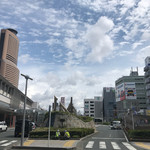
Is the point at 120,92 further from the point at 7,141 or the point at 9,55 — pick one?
the point at 9,55

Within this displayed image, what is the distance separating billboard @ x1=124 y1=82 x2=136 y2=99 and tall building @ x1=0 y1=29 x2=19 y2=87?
111 m

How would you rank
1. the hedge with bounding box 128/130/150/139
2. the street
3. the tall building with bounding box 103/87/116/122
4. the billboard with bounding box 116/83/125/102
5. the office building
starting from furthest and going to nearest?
the office building < the tall building with bounding box 103/87/116/122 < the billboard with bounding box 116/83/125/102 < the hedge with bounding box 128/130/150/139 < the street

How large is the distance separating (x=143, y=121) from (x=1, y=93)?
45.2 metres

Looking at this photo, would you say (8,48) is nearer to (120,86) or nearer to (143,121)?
(120,86)

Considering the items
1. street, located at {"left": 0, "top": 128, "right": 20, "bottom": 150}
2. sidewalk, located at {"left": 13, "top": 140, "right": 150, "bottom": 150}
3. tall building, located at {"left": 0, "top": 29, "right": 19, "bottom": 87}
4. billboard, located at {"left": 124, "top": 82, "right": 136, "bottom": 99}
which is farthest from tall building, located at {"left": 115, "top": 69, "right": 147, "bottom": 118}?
tall building, located at {"left": 0, "top": 29, "right": 19, "bottom": 87}

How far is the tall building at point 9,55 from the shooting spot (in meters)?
169

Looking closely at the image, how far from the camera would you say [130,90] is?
113 meters

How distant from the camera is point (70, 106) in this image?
46969 millimetres

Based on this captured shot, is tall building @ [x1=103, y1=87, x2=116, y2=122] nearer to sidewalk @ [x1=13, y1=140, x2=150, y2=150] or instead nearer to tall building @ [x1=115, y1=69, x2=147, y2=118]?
tall building @ [x1=115, y1=69, x2=147, y2=118]

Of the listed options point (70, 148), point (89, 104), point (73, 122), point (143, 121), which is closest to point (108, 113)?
point (89, 104)

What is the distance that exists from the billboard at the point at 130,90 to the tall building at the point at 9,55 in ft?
364

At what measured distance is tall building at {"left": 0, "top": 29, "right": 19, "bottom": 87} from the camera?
169 meters

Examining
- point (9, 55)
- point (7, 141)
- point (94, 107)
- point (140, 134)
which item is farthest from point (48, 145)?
point (9, 55)

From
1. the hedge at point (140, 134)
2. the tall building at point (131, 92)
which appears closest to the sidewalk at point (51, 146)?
the hedge at point (140, 134)
